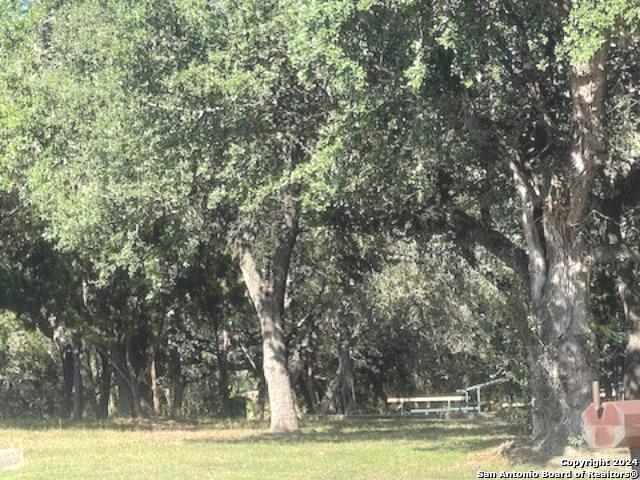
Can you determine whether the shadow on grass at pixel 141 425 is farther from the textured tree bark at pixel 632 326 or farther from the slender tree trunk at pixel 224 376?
the textured tree bark at pixel 632 326

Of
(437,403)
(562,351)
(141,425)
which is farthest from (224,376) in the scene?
(562,351)

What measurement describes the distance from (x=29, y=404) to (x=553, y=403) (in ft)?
140

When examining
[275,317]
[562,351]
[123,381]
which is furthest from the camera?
[123,381]

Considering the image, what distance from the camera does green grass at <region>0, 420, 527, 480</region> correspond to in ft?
48.4

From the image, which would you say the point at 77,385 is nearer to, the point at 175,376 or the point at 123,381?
the point at 123,381

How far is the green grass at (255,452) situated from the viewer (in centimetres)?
1475

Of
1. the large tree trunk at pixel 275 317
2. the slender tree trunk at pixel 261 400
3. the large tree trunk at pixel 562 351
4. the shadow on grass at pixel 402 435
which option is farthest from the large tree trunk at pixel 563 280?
the slender tree trunk at pixel 261 400

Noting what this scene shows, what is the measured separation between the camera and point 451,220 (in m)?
19.6

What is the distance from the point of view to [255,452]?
720 inches

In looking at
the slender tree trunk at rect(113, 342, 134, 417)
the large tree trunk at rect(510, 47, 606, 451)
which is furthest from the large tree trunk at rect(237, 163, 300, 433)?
the slender tree trunk at rect(113, 342, 134, 417)

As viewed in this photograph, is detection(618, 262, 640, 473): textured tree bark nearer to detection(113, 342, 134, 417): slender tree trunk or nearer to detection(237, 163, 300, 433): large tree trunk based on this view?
detection(237, 163, 300, 433): large tree trunk

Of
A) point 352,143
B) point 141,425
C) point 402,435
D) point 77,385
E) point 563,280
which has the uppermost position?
point 352,143

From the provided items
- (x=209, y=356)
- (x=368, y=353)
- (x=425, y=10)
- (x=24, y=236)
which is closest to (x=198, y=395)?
(x=209, y=356)

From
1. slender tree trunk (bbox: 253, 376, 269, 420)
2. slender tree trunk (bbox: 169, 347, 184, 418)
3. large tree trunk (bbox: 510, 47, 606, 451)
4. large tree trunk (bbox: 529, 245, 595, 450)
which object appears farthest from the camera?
slender tree trunk (bbox: 169, 347, 184, 418)
